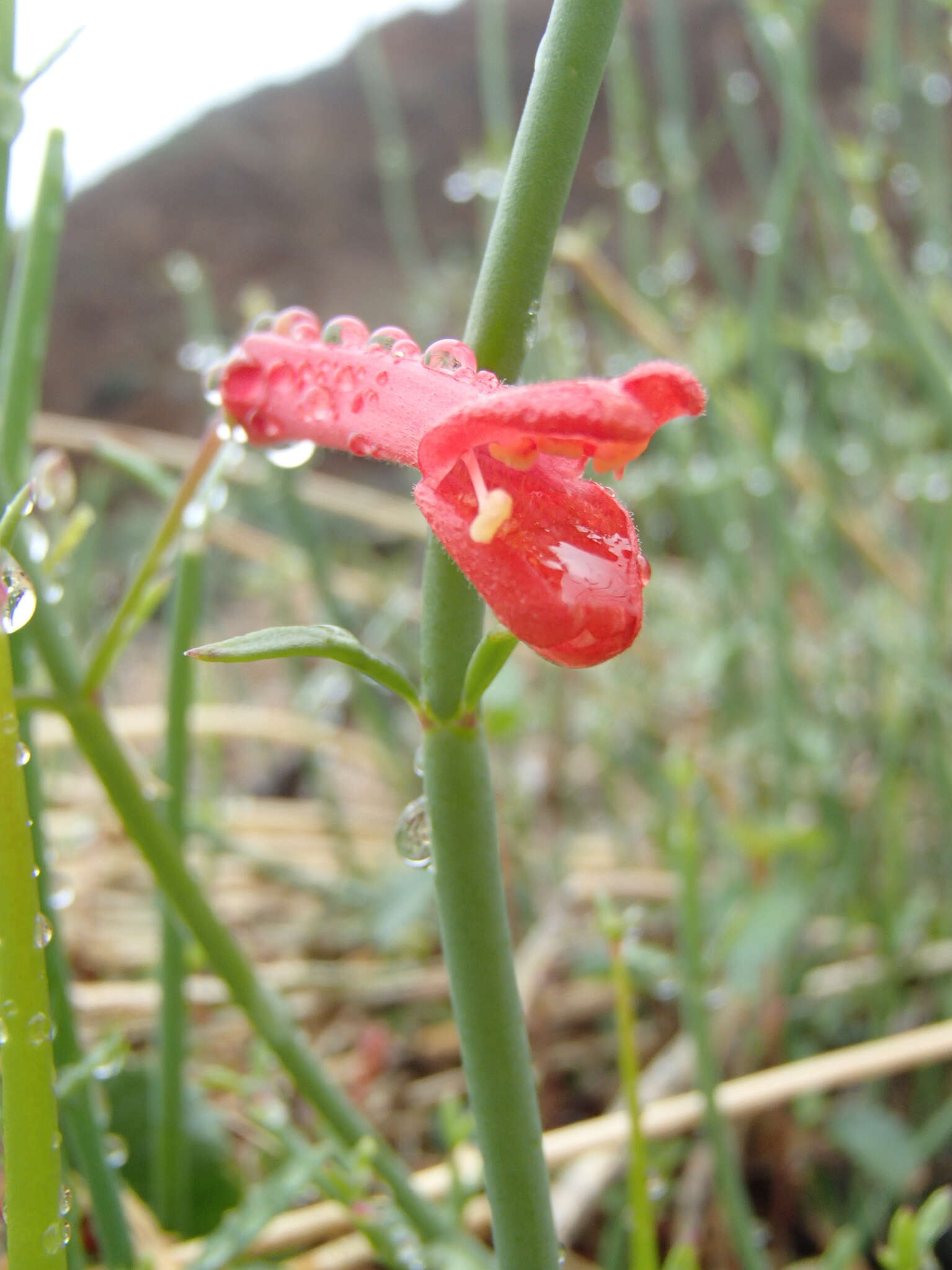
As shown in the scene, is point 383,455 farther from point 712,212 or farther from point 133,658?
point 712,212

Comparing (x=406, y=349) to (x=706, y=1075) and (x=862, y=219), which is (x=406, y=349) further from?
(x=862, y=219)

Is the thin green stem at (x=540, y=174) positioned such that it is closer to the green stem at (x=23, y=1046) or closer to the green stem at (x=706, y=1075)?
the green stem at (x=23, y=1046)

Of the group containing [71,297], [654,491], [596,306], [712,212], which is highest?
[71,297]

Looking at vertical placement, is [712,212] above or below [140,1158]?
above

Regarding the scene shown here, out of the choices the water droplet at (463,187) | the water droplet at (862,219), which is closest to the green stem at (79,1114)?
the water droplet at (862,219)

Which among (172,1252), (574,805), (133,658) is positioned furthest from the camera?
(133,658)

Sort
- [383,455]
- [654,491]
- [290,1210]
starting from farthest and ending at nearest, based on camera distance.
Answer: [654,491]
[290,1210]
[383,455]

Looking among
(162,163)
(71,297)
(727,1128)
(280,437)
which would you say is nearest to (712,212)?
(162,163)

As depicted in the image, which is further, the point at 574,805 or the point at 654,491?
the point at 574,805
